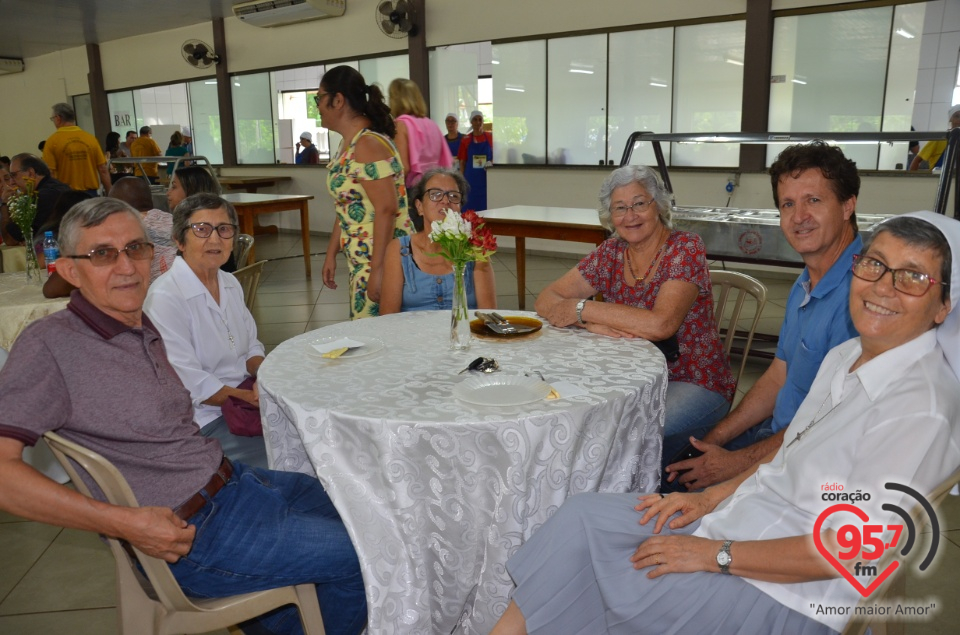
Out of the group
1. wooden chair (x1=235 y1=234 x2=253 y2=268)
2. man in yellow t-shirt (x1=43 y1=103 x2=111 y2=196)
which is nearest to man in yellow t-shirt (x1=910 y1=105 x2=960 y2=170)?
wooden chair (x1=235 y1=234 x2=253 y2=268)

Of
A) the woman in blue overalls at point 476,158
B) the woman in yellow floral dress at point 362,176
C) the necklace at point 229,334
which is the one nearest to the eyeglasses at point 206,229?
the necklace at point 229,334

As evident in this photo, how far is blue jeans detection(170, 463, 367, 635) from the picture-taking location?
4.60 ft

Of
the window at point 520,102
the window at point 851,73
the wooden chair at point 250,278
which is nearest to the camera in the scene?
the wooden chair at point 250,278

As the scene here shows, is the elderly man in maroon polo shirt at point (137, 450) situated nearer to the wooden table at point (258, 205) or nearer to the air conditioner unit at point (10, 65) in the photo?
the wooden table at point (258, 205)

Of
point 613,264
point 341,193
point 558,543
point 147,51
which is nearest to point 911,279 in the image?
point 558,543

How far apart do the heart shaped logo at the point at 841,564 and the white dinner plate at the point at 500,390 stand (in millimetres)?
601

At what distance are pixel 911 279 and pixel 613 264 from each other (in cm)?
126

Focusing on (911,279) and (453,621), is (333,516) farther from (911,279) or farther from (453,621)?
(911,279)

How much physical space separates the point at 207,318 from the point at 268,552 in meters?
0.97

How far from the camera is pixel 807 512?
1.23 meters

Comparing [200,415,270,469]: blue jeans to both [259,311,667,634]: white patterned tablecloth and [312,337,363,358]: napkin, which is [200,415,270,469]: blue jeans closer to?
[312,337,363,358]: napkin

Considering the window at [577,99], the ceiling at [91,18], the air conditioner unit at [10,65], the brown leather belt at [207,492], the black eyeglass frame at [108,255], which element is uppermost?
the ceiling at [91,18]

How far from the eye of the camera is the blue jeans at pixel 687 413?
202 centimetres

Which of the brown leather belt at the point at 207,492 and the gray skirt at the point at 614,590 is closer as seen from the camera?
the gray skirt at the point at 614,590
